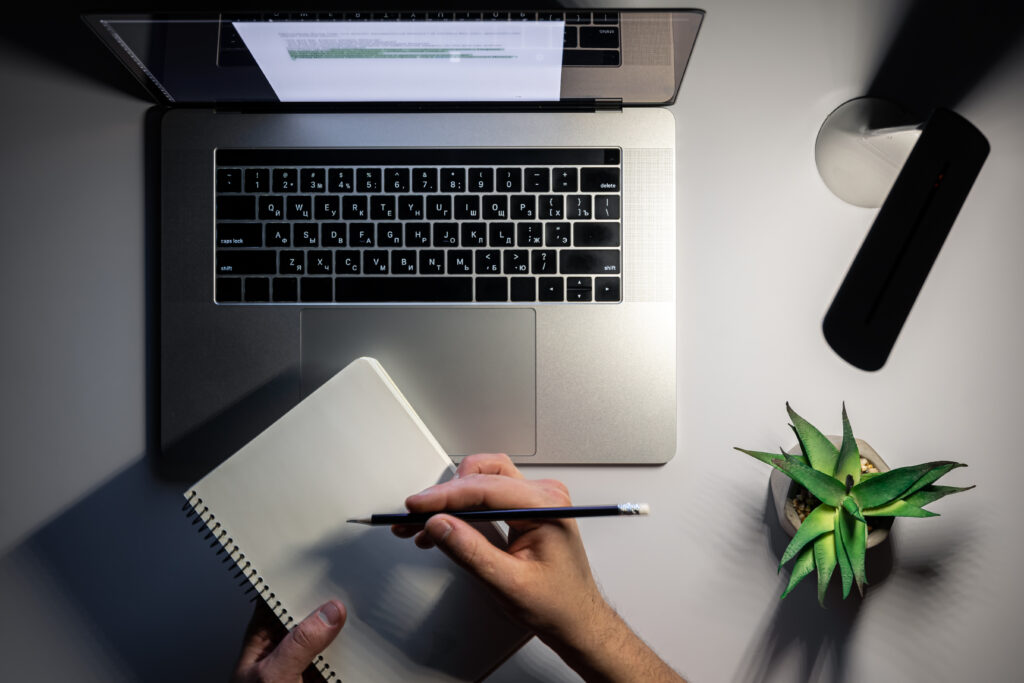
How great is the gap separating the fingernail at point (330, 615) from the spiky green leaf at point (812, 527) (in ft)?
1.48

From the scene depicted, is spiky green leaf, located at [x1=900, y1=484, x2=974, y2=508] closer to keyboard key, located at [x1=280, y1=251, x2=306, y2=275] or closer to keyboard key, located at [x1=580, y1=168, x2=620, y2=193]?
keyboard key, located at [x1=580, y1=168, x2=620, y2=193]

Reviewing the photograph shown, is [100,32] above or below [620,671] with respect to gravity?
above

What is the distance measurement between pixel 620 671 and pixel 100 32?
0.88 metres

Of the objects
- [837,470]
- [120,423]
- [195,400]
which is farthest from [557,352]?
[120,423]

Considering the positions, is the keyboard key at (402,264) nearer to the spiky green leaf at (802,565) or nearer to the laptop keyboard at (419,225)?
the laptop keyboard at (419,225)

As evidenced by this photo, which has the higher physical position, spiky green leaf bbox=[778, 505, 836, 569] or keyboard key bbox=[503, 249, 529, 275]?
keyboard key bbox=[503, 249, 529, 275]

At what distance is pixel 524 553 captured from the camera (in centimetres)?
59

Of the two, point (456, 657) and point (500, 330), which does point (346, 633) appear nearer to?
point (456, 657)

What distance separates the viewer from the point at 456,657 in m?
0.63

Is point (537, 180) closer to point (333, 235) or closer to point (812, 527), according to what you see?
point (333, 235)

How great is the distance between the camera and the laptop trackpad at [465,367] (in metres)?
0.72

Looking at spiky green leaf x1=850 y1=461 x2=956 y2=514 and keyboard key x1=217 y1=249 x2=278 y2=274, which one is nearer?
spiky green leaf x1=850 y1=461 x2=956 y2=514

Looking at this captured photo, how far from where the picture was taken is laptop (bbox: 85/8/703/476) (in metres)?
0.72

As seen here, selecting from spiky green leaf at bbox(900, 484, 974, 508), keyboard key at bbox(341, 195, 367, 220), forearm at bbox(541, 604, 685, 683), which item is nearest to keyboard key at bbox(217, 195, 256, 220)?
keyboard key at bbox(341, 195, 367, 220)
